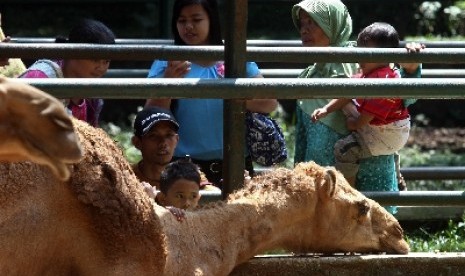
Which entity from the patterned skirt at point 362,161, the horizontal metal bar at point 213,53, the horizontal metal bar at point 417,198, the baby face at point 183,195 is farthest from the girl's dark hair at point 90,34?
the horizontal metal bar at point 417,198

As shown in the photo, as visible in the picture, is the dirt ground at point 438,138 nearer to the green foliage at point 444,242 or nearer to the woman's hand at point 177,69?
the green foliage at point 444,242

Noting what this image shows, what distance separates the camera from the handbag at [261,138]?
6289 mm

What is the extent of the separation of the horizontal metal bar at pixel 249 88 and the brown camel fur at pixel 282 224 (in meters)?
0.43

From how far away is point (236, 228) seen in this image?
5445mm

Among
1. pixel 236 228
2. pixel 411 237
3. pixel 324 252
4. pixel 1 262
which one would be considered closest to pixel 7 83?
pixel 1 262

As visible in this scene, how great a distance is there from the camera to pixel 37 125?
10.6ft

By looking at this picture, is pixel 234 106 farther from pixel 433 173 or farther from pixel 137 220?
pixel 433 173

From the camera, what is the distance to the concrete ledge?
18.3 ft

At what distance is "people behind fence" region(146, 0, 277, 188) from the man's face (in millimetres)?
238

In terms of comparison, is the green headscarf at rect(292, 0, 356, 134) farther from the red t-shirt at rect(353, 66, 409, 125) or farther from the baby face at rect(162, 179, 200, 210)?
the baby face at rect(162, 179, 200, 210)

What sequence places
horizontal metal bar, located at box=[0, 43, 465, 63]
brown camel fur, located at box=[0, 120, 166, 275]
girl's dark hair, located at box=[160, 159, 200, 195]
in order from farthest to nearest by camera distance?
1. girl's dark hair, located at box=[160, 159, 200, 195]
2. horizontal metal bar, located at box=[0, 43, 465, 63]
3. brown camel fur, located at box=[0, 120, 166, 275]

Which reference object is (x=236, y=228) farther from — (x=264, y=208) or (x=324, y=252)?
(x=324, y=252)

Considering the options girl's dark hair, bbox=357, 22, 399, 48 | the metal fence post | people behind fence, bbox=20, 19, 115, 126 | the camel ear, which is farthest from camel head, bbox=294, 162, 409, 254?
people behind fence, bbox=20, 19, 115, 126

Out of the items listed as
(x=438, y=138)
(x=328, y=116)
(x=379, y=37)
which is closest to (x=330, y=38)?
(x=379, y=37)
